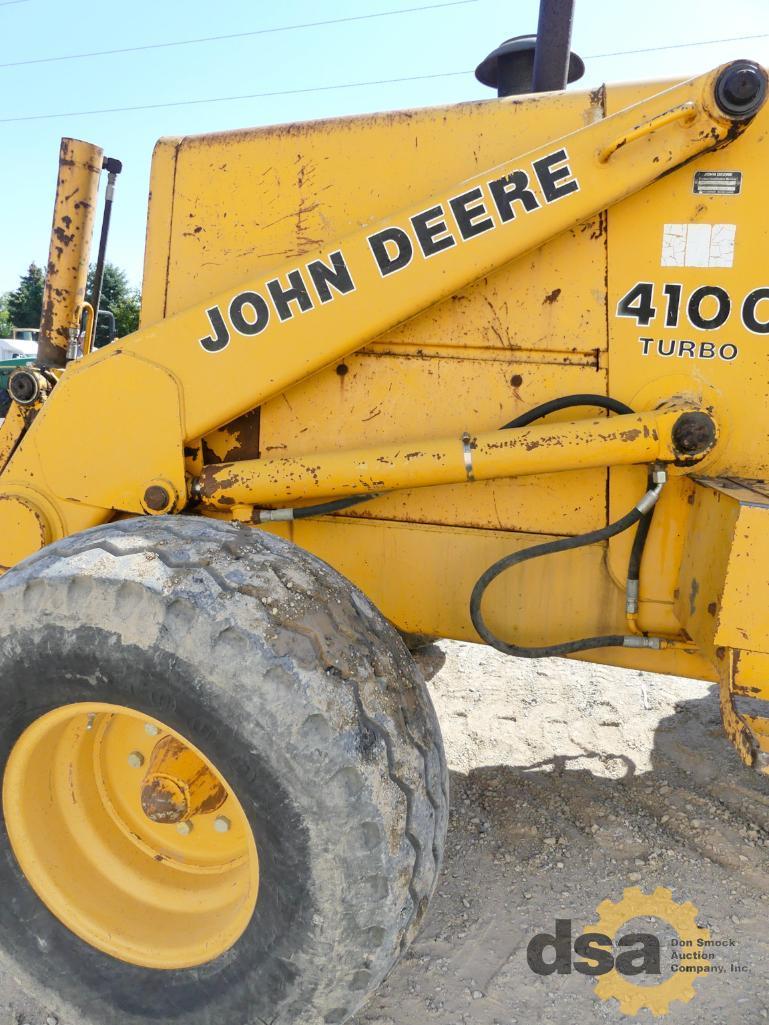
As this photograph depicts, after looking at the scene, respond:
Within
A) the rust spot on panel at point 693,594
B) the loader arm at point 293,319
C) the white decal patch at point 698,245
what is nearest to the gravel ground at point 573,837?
the rust spot on panel at point 693,594

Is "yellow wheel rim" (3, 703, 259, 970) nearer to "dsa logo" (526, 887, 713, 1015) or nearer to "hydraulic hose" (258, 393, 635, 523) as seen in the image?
"hydraulic hose" (258, 393, 635, 523)

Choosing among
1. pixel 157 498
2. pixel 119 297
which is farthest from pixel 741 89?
Answer: pixel 119 297

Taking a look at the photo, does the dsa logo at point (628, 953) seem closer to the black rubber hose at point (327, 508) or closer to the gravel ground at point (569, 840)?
the gravel ground at point (569, 840)

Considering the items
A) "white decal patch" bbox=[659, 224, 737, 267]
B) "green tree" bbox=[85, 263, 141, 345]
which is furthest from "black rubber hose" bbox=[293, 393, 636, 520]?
"green tree" bbox=[85, 263, 141, 345]

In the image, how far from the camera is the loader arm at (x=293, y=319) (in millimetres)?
1932

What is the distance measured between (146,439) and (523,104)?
139 centimetres

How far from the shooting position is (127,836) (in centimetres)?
204

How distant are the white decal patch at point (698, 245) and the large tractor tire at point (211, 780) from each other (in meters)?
1.19

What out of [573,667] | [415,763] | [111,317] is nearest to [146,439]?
[415,763]

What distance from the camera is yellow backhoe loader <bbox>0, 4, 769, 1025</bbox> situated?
5.21ft

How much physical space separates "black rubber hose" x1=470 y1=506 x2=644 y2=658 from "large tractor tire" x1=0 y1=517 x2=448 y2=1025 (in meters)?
0.41

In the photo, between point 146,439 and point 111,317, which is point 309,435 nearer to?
point 146,439

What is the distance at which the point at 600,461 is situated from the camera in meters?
1.99

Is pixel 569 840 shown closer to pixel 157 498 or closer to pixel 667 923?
pixel 667 923
